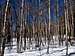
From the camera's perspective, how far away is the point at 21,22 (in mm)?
17578

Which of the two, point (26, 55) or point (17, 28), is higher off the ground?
point (17, 28)

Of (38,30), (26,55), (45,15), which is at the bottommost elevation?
(26,55)

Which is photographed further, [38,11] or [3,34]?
[38,11]

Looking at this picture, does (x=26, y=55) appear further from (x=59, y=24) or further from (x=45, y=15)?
(x=59, y=24)

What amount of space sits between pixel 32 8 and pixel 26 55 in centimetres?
970

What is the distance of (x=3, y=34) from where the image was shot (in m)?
6.07

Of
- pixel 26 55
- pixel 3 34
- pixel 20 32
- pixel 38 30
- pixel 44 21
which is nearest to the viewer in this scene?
pixel 3 34

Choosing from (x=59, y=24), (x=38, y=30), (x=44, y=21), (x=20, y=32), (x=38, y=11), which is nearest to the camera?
(x=20, y=32)

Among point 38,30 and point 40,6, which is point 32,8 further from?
point 38,30

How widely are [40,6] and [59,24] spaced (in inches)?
429

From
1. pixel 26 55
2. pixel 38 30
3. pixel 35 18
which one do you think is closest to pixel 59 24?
pixel 38 30

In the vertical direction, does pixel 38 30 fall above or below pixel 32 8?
below

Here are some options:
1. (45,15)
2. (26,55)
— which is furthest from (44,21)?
(26,55)

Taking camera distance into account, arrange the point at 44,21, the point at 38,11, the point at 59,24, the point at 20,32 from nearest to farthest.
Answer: the point at 20,32 → the point at 38,11 → the point at 44,21 → the point at 59,24
